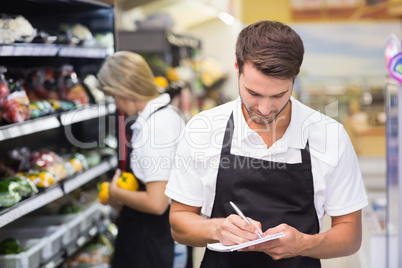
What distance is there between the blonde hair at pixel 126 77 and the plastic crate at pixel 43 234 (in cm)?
96

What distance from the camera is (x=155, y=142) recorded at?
2457mm

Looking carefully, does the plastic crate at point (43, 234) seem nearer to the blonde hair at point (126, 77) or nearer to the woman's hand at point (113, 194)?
the woman's hand at point (113, 194)

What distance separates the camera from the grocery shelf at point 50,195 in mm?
2373

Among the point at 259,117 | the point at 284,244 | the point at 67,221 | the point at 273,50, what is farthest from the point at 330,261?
the point at 67,221

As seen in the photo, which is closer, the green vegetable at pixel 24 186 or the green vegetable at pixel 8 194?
the green vegetable at pixel 8 194

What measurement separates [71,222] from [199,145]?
67.0 inches

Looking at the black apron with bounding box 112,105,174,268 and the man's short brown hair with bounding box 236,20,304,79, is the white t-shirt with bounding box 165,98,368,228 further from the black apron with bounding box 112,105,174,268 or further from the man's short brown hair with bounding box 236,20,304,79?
the black apron with bounding box 112,105,174,268

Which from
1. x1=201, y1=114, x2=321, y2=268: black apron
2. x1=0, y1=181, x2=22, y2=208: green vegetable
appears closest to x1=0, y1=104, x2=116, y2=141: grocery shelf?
x1=0, y1=181, x2=22, y2=208: green vegetable

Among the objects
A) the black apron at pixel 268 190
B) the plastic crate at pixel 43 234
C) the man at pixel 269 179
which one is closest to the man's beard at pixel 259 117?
the man at pixel 269 179

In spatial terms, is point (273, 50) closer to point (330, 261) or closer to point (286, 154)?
point (286, 154)

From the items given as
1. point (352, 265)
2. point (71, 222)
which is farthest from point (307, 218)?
point (71, 222)

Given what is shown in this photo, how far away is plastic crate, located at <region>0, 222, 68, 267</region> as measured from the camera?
295cm

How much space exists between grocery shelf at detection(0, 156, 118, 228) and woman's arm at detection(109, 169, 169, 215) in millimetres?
430

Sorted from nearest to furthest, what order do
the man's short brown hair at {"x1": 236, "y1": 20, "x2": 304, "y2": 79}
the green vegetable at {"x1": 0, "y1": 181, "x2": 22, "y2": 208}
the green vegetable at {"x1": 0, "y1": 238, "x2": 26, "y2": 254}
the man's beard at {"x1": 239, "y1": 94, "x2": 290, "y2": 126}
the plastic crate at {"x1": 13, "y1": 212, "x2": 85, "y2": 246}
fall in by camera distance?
the man's short brown hair at {"x1": 236, "y1": 20, "x2": 304, "y2": 79}
the man's beard at {"x1": 239, "y1": 94, "x2": 290, "y2": 126}
the green vegetable at {"x1": 0, "y1": 181, "x2": 22, "y2": 208}
the green vegetable at {"x1": 0, "y1": 238, "x2": 26, "y2": 254}
the plastic crate at {"x1": 13, "y1": 212, "x2": 85, "y2": 246}
